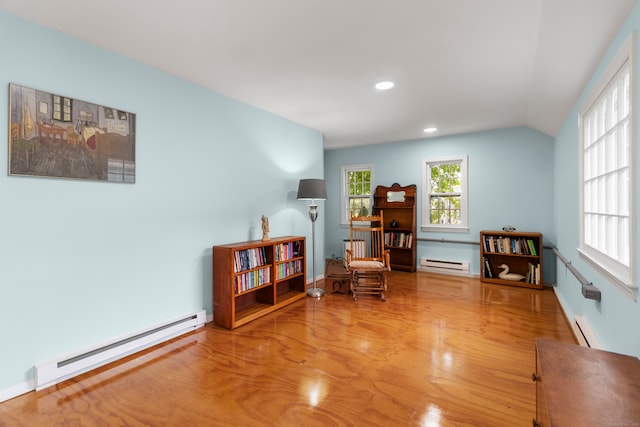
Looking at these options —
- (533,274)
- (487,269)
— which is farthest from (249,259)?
(533,274)

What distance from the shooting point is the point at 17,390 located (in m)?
2.07

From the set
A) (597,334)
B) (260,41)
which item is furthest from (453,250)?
(260,41)

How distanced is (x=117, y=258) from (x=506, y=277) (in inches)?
206

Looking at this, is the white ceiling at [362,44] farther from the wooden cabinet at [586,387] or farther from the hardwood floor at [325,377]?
the hardwood floor at [325,377]

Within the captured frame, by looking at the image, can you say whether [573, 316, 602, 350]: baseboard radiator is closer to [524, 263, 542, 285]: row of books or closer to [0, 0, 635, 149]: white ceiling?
[524, 263, 542, 285]: row of books

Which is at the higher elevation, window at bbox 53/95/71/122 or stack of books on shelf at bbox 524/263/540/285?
window at bbox 53/95/71/122

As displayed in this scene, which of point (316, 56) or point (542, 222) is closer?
point (316, 56)

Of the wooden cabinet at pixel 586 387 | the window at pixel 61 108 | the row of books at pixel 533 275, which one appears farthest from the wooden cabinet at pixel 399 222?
the window at pixel 61 108

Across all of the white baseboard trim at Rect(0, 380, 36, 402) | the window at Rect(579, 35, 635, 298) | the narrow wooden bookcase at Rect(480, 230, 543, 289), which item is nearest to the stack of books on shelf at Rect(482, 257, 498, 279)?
the narrow wooden bookcase at Rect(480, 230, 543, 289)

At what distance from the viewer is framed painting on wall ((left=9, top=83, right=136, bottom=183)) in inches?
82.7

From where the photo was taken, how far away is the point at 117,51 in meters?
2.56

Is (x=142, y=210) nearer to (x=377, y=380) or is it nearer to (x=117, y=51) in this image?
(x=117, y=51)

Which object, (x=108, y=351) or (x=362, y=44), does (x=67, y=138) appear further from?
(x=362, y=44)

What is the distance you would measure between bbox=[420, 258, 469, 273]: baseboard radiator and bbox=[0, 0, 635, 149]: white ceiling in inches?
107
